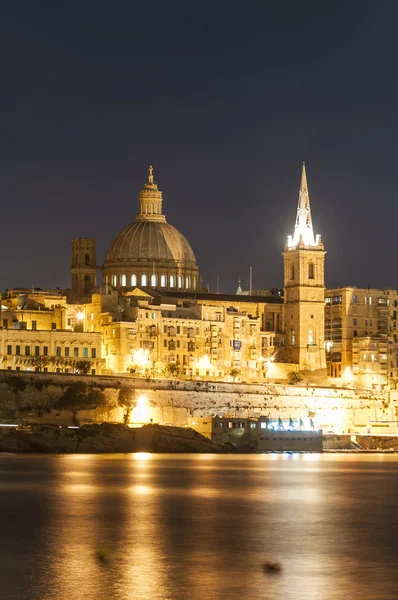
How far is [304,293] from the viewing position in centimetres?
9962

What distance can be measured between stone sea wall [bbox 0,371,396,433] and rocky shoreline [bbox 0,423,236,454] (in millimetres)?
3448

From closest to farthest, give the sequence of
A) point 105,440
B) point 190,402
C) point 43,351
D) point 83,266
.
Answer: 1. point 105,440
2. point 190,402
3. point 43,351
4. point 83,266

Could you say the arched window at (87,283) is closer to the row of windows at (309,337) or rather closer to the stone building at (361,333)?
the row of windows at (309,337)

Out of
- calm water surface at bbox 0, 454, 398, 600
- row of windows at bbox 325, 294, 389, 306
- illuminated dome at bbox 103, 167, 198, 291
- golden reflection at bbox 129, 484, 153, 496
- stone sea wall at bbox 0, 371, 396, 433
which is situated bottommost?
calm water surface at bbox 0, 454, 398, 600

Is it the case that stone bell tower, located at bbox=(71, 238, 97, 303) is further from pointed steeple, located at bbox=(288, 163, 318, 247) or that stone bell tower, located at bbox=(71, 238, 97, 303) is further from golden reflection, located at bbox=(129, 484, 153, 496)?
golden reflection, located at bbox=(129, 484, 153, 496)

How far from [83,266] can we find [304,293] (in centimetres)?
1632

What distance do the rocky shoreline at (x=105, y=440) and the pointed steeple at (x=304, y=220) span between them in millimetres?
28135

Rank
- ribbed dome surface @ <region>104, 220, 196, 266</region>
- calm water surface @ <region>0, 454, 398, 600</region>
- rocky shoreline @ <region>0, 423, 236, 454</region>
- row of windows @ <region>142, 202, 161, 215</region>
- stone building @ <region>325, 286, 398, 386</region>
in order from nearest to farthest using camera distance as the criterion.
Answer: calm water surface @ <region>0, 454, 398, 600</region> → rocky shoreline @ <region>0, 423, 236, 454</region> → stone building @ <region>325, 286, 398, 386</region> → ribbed dome surface @ <region>104, 220, 196, 266</region> → row of windows @ <region>142, 202, 161, 215</region>

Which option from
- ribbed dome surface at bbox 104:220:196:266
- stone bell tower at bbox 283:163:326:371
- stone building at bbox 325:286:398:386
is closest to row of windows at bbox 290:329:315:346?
stone bell tower at bbox 283:163:326:371

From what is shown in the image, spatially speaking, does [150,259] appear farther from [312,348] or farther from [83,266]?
[312,348]

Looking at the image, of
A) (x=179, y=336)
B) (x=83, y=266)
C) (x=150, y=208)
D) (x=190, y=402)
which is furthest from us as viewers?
(x=150, y=208)

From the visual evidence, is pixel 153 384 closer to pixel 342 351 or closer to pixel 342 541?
pixel 342 351

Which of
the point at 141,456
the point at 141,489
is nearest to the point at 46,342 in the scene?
the point at 141,456

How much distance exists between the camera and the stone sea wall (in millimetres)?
78062
